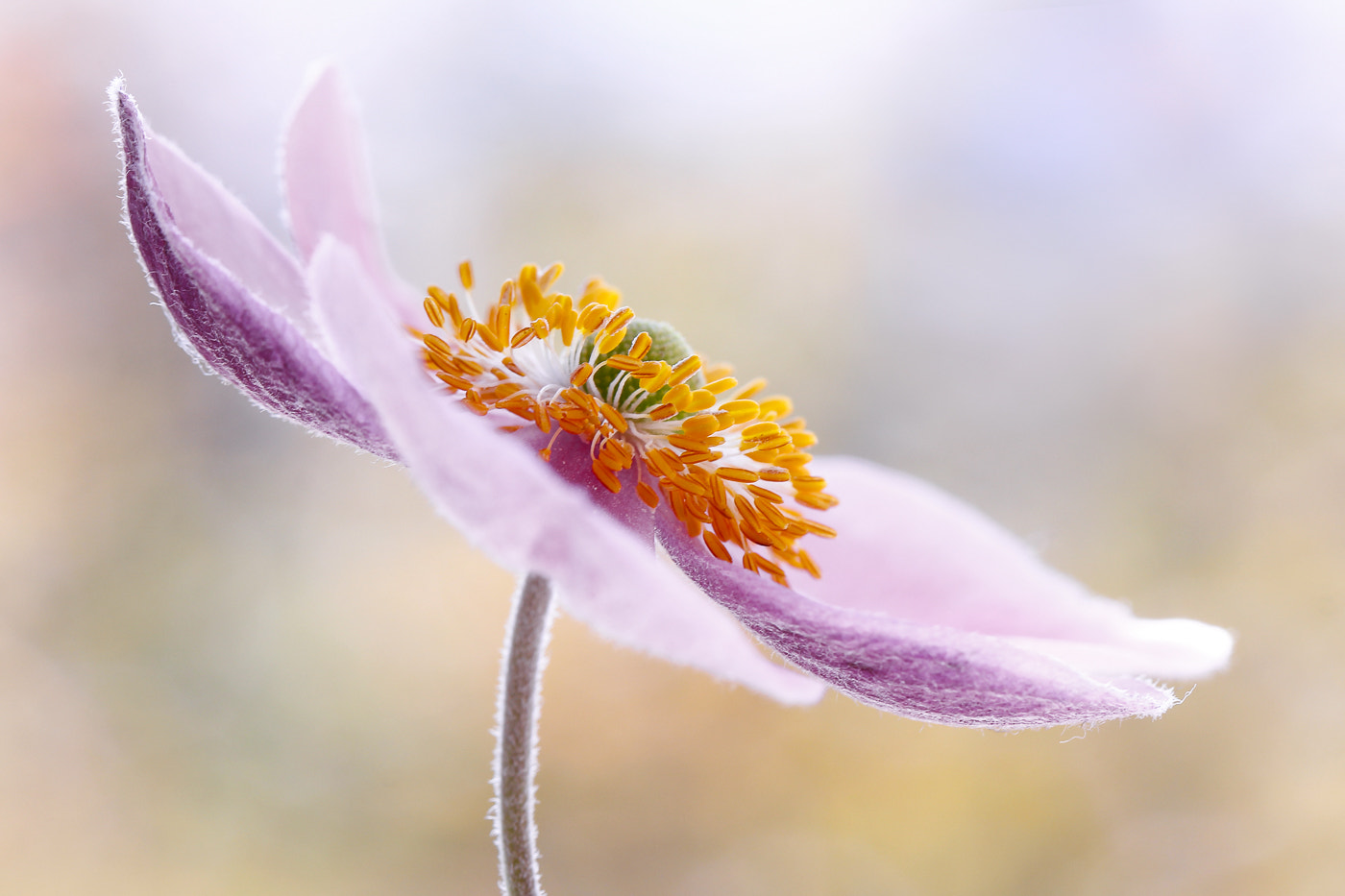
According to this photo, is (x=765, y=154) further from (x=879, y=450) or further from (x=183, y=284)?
(x=183, y=284)

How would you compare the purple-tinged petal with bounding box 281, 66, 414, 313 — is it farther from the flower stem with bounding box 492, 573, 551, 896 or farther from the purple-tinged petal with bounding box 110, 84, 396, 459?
the flower stem with bounding box 492, 573, 551, 896

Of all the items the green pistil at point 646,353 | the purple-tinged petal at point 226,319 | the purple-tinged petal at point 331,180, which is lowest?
the purple-tinged petal at point 226,319

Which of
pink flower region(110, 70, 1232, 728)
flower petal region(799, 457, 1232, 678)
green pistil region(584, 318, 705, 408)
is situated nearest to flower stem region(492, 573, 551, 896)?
pink flower region(110, 70, 1232, 728)

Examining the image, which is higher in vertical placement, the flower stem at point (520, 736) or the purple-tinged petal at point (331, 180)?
the purple-tinged petal at point (331, 180)

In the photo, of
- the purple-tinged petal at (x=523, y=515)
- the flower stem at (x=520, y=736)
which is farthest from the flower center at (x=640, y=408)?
the purple-tinged petal at (x=523, y=515)

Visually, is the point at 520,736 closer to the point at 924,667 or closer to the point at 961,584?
the point at 924,667

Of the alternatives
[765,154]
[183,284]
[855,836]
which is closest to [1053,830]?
[855,836]

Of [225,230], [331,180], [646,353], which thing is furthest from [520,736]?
[331,180]

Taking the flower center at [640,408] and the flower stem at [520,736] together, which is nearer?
the flower stem at [520,736]

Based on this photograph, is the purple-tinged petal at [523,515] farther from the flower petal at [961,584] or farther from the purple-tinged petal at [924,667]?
the flower petal at [961,584]
